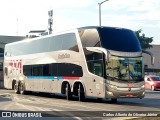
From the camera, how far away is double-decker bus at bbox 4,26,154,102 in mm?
21844

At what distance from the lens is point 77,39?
79.0 ft

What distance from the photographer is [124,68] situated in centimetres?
2214

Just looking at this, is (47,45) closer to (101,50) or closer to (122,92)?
(101,50)

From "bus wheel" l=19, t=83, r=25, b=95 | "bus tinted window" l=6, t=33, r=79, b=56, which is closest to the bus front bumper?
"bus tinted window" l=6, t=33, r=79, b=56

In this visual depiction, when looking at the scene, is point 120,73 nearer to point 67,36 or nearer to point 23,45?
point 67,36

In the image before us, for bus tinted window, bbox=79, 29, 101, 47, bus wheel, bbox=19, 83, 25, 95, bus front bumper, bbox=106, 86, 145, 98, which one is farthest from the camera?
bus wheel, bbox=19, 83, 25, 95

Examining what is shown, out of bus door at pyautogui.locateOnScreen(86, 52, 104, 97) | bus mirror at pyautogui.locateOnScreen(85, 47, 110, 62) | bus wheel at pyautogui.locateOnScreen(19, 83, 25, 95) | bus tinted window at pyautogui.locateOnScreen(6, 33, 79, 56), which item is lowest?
bus wheel at pyautogui.locateOnScreen(19, 83, 25, 95)

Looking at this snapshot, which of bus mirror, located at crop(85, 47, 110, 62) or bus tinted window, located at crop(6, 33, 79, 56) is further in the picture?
bus tinted window, located at crop(6, 33, 79, 56)

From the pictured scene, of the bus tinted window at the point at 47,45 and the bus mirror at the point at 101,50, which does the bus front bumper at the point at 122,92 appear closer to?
the bus mirror at the point at 101,50

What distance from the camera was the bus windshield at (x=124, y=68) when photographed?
21875 mm

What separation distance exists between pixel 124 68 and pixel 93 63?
5.41ft

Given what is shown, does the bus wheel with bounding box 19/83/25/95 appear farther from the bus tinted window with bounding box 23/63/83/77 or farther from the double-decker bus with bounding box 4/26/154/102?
the double-decker bus with bounding box 4/26/154/102

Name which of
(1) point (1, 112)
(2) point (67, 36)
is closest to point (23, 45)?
(2) point (67, 36)

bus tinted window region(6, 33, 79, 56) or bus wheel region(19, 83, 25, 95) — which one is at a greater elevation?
bus tinted window region(6, 33, 79, 56)
